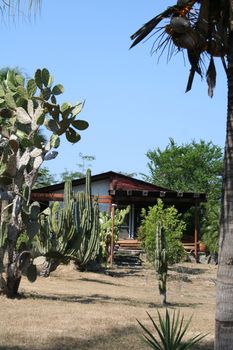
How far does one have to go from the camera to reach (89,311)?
10.4 meters

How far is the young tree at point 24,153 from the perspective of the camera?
11.6m

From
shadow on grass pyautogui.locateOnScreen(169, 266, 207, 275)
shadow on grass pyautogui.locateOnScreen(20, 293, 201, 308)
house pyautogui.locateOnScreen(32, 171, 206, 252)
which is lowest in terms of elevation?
shadow on grass pyautogui.locateOnScreen(169, 266, 207, 275)

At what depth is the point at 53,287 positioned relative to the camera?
14648 millimetres

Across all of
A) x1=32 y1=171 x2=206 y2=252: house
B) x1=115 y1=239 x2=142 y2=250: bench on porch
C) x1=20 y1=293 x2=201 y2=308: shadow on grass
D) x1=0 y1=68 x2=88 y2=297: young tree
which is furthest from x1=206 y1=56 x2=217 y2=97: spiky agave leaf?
x1=115 y1=239 x2=142 y2=250: bench on porch

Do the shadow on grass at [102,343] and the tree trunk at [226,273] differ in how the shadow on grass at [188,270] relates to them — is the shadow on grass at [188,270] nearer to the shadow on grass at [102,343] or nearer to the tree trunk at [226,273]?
the shadow on grass at [102,343]

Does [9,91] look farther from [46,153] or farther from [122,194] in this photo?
[122,194]

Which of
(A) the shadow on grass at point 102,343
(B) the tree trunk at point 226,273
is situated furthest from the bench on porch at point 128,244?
(B) the tree trunk at point 226,273

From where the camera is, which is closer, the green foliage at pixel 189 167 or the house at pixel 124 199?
the house at pixel 124 199

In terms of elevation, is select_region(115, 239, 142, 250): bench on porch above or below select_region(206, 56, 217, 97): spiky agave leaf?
below

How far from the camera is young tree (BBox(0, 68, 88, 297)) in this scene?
11617mm

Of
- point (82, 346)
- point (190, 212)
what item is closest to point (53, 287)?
point (82, 346)

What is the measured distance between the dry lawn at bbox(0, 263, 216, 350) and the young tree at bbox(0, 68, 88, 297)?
840 mm

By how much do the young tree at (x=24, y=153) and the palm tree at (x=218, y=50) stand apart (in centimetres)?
548

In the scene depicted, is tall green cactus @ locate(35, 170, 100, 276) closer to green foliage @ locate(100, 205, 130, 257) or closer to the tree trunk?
green foliage @ locate(100, 205, 130, 257)
